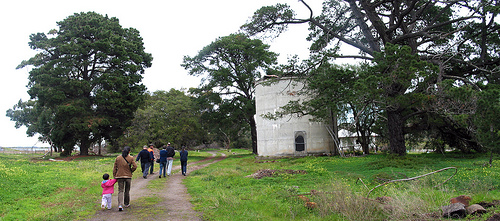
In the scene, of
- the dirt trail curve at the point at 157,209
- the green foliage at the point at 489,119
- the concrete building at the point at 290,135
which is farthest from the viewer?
the concrete building at the point at 290,135

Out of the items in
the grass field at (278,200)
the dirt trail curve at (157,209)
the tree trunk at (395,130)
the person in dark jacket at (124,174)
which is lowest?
the dirt trail curve at (157,209)

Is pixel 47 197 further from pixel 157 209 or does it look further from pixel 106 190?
pixel 157 209

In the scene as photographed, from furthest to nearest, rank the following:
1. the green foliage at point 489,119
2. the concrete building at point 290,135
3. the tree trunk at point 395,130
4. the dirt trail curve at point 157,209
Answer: the concrete building at point 290,135
the tree trunk at point 395,130
the green foliage at point 489,119
the dirt trail curve at point 157,209

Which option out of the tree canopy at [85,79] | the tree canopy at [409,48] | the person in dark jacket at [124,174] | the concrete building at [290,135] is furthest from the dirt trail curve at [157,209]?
the tree canopy at [85,79]

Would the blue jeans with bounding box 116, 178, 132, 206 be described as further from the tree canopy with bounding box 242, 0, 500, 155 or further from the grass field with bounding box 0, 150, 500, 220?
the tree canopy with bounding box 242, 0, 500, 155

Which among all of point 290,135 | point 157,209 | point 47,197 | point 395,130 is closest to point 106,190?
point 157,209

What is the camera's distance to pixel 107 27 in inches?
1518

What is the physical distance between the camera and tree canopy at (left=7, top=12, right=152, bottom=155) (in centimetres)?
3403

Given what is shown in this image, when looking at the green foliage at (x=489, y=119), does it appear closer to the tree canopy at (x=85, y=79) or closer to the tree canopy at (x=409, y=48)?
the tree canopy at (x=409, y=48)

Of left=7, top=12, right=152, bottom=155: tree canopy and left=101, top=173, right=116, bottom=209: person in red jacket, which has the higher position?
left=7, top=12, right=152, bottom=155: tree canopy

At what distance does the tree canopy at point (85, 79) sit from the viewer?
3403 centimetres

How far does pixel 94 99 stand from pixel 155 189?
96.2ft

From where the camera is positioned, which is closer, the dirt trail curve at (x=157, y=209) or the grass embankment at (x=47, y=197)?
the dirt trail curve at (x=157, y=209)

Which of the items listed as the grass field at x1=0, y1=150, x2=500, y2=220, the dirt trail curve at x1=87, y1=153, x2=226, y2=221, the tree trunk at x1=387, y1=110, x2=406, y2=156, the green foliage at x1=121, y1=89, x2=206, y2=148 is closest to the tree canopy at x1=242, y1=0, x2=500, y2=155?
the tree trunk at x1=387, y1=110, x2=406, y2=156
